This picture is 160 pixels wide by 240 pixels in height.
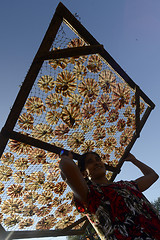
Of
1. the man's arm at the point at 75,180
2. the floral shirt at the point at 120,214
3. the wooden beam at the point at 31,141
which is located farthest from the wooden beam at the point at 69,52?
the floral shirt at the point at 120,214

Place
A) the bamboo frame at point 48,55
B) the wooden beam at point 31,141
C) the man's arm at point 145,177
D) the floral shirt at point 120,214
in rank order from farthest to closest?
the wooden beam at point 31,141 → the bamboo frame at point 48,55 → the man's arm at point 145,177 → the floral shirt at point 120,214

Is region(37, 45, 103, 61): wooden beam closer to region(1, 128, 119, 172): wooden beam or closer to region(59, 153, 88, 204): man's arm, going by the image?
region(1, 128, 119, 172): wooden beam

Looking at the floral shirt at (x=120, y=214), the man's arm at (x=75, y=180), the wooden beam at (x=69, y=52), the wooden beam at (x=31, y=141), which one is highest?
the wooden beam at (x=69, y=52)

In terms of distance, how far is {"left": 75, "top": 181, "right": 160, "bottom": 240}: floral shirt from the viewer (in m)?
1.03

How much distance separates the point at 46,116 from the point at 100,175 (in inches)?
42.3

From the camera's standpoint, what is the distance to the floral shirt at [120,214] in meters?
1.03

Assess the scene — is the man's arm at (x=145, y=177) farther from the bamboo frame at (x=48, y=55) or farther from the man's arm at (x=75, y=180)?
the bamboo frame at (x=48, y=55)

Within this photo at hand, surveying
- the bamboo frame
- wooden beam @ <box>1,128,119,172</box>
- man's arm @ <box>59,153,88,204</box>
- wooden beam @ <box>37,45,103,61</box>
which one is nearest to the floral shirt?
man's arm @ <box>59,153,88,204</box>

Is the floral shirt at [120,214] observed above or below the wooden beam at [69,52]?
below

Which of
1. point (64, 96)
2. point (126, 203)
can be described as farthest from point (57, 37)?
point (126, 203)

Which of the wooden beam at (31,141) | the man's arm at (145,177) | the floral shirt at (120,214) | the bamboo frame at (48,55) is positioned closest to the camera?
the floral shirt at (120,214)

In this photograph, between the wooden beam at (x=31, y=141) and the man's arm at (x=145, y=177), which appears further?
the wooden beam at (x=31, y=141)

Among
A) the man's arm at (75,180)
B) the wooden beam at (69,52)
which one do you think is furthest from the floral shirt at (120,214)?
the wooden beam at (69,52)

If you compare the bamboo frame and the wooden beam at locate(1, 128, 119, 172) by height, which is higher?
the bamboo frame
